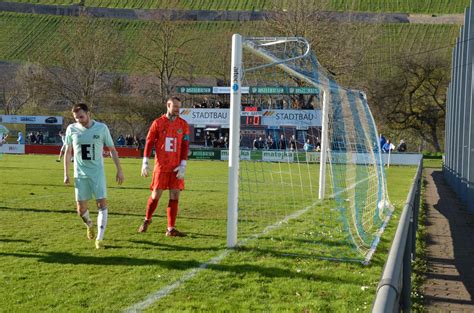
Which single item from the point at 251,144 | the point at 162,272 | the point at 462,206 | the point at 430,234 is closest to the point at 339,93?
the point at 430,234

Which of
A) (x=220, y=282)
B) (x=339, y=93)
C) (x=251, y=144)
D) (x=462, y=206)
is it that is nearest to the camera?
(x=220, y=282)

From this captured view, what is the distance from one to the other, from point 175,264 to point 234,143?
6.02 ft

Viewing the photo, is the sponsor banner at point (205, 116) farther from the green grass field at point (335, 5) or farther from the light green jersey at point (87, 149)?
the green grass field at point (335, 5)

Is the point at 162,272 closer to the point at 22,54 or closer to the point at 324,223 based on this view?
the point at 324,223

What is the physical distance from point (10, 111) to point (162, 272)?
59.6 meters

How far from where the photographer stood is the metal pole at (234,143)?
725 cm

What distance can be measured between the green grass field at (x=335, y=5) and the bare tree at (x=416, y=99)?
38.1 metres

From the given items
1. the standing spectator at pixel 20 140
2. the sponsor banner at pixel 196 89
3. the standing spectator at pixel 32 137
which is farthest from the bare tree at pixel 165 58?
the standing spectator at pixel 20 140

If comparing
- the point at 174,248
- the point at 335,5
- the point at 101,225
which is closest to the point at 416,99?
the point at 335,5

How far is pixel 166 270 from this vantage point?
597 cm

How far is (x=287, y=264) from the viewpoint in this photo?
643cm

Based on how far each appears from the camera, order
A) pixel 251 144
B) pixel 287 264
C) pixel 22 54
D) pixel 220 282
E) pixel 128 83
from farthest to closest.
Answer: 1. pixel 22 54
2. pixel 128 83
3. pixel 251 144
4. pixel 287 264
5. pixel 220 282

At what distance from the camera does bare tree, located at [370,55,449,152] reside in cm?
5856

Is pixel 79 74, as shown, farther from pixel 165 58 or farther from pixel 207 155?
pixel 207 155
